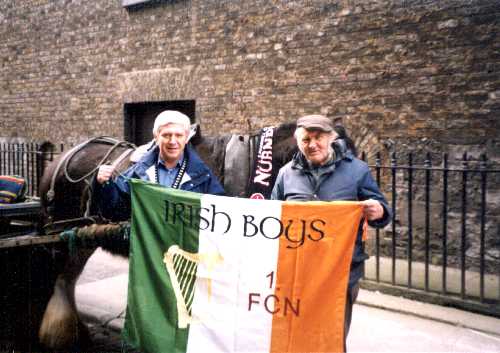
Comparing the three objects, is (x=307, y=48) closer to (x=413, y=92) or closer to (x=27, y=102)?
(x=413, y=92)

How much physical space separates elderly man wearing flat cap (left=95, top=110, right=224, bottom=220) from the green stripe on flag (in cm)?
23

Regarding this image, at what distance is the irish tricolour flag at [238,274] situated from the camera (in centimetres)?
248

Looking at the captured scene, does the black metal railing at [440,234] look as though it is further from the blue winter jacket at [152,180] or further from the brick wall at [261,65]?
the blue winter jacket at [152,180]

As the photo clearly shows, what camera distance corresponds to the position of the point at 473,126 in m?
5.75

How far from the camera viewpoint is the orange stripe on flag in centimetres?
246

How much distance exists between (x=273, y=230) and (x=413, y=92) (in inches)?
172

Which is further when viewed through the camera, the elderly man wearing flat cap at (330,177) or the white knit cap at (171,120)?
the white knit cap at (171,120)

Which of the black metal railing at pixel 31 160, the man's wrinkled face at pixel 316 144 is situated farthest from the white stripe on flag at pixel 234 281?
the black metal railing at pixel 31 160

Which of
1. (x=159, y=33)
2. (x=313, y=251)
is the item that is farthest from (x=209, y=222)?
(x=159, y=33)

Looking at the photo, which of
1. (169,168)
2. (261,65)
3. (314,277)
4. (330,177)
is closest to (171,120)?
(169,168)

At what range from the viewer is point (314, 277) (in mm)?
2486

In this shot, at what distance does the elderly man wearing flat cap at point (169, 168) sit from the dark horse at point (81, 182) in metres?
0.38

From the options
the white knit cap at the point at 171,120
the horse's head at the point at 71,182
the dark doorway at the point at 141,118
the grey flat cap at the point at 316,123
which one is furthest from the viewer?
the dark doorway at the point at 141,118

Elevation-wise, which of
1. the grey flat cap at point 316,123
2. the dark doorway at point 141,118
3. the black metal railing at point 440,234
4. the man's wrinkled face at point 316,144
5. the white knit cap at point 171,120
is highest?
the dark doorway at point 141,118
